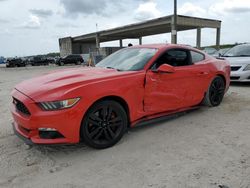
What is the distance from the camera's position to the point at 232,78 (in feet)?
28.9

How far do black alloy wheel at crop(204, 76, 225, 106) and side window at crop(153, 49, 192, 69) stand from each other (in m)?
0.96

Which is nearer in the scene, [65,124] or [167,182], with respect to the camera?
[167,182]

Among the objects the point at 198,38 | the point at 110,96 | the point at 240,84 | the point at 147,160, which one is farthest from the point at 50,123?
the point at 198,38

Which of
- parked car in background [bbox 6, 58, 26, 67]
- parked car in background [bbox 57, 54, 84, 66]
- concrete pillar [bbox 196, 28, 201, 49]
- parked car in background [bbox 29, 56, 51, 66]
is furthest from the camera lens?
parked car in background [bbox 29, 56, 51, 66]

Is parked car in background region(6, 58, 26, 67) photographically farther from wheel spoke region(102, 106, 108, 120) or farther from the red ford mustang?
wheel spoke region(102, 106, 108, 120)

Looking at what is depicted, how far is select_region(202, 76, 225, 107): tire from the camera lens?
18.4ft

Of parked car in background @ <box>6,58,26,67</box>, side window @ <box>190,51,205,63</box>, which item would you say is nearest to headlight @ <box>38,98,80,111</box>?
side window @ <box>190,51,205,63</box>

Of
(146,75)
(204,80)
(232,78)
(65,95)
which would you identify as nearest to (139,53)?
(146,75)

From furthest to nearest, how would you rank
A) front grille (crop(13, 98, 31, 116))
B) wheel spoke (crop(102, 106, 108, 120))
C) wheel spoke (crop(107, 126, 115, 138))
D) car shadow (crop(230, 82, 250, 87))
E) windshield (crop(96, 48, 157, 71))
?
car shadow (crop(230, 82, 250, 87)) → windshield (crop(96, 48, 157, 71)) → wheel spoke (crop(107, 126, 115, 138)) → wheel spoke (crop(102, 106, 108, 120)) → front grille (crop(13, 98, 31, 116))

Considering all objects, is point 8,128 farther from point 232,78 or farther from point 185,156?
point 232,78

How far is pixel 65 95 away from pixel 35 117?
Answer: 0.46m

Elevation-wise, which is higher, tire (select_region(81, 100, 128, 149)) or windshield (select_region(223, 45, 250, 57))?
windshield (select_region(223, 45, 250, 57))

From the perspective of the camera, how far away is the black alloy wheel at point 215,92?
18.4 ft

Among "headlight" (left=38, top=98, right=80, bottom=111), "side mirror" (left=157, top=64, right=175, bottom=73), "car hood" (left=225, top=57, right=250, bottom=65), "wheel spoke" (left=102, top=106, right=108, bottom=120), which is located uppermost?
"side mirror" (left=157, top=64, right=175, bottom=73)
